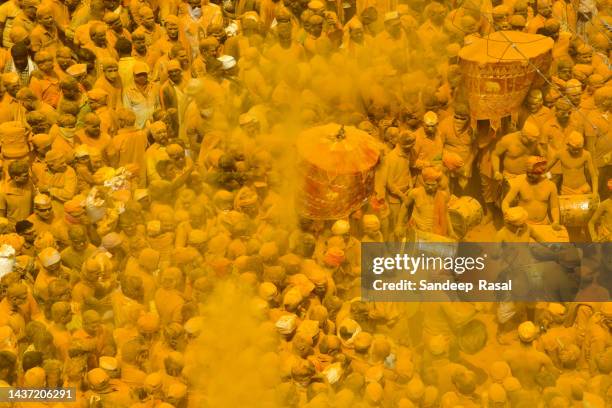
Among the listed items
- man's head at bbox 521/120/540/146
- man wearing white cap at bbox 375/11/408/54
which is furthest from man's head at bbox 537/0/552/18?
man's head at bbox 521/120/540/146

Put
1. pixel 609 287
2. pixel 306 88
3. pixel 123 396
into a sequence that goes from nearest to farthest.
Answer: pixel 123 396 → pixel 609 287 → pixel 306 88

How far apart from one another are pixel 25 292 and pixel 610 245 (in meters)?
5.46

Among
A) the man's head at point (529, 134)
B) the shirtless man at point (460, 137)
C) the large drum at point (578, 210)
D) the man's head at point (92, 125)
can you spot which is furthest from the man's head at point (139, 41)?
the large drum at point (578, 210)

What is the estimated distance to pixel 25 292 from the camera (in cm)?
1435

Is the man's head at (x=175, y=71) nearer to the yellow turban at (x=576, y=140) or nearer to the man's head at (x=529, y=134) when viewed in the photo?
the man's head at (x=529, y=134)

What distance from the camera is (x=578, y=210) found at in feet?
52.7

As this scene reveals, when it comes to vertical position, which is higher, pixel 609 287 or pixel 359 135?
pixel 359 135

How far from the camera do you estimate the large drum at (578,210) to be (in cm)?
1603

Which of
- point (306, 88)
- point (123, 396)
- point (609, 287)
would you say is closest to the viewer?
point (123, 396)

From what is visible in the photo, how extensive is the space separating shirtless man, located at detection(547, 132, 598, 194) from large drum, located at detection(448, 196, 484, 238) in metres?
0.99

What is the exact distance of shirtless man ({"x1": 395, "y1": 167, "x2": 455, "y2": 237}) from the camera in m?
15.7

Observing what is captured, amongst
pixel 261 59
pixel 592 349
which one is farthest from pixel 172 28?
pixel 592 349

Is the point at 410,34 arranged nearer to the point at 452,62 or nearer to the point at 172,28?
the point at 452,62

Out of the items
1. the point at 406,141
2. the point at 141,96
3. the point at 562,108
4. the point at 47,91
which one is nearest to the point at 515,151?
the point at 562,108
